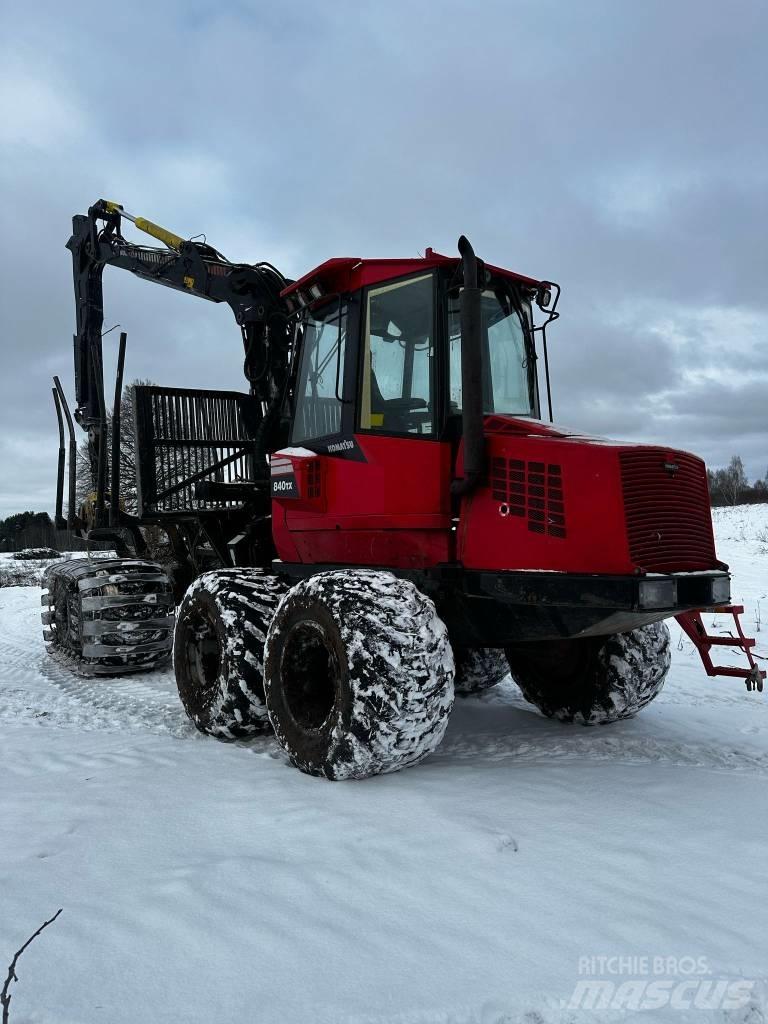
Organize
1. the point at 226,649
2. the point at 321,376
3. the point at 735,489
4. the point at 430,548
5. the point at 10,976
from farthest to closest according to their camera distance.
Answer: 1. the point at 735,489
2. the point at 321,376
3. the point at 226,649
4. the point at 430,548
5. the point at 10,976

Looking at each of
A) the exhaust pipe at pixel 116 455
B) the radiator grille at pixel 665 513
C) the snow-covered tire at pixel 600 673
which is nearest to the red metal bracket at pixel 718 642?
the snow-covered tire at pixel 600 673

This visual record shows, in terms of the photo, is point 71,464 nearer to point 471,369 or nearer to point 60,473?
point 60,473

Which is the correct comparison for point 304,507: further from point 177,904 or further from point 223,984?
point 223,984

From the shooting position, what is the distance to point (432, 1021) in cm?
218

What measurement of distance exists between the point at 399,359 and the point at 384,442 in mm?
539

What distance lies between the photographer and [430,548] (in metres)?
4.47

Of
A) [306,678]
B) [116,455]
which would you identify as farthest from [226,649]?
[116,455]

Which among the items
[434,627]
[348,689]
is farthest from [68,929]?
[434,627]

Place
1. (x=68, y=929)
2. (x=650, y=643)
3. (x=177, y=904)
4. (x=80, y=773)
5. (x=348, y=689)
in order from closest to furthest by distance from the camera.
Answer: (x=68, y=929)
(x=177, y=904)
(x=348, y=689)
(x=80, y=773)
(x=650, y=643)

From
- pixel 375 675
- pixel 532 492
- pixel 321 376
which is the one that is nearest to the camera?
pixel 375 675

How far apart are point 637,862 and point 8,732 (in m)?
4.48

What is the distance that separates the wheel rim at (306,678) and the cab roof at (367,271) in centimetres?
223

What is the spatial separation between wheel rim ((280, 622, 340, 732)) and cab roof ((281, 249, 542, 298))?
2233 millimetres

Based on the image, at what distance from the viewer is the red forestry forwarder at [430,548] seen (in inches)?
150
